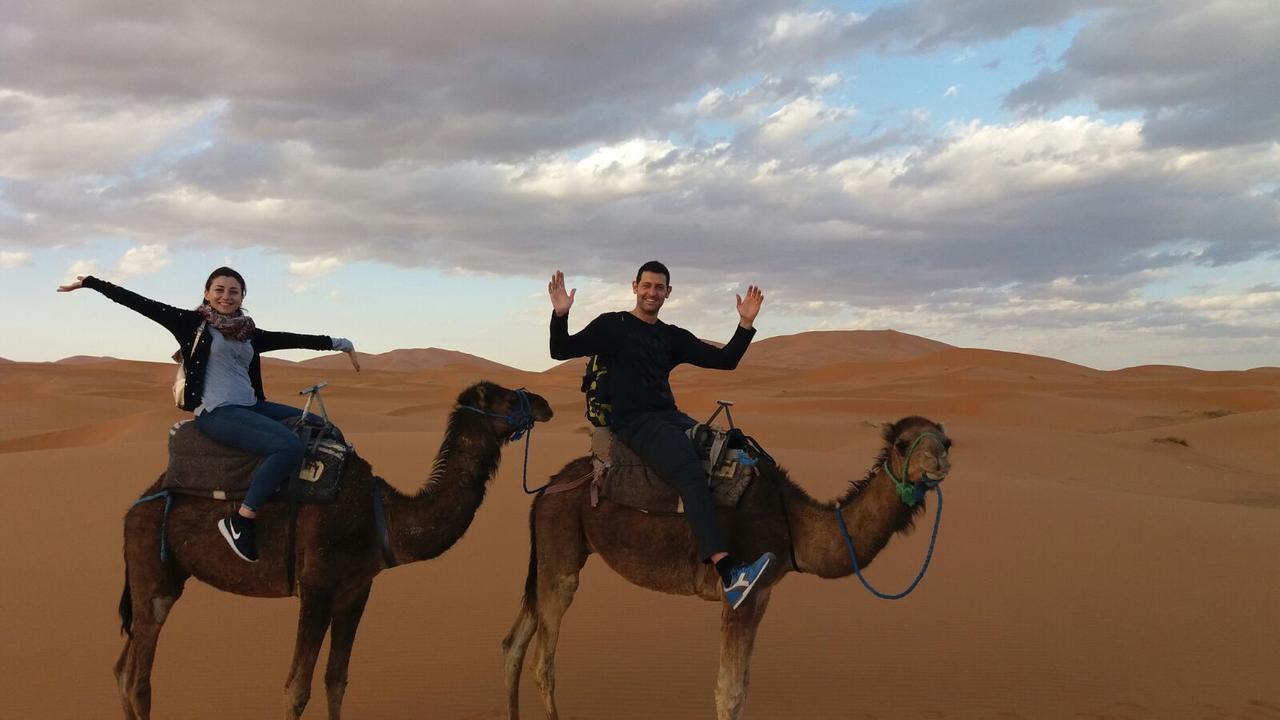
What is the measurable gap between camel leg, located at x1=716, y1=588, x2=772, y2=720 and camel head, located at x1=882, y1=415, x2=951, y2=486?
116 centimetres

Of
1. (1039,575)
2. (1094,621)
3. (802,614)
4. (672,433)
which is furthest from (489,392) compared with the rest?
(1039,575)

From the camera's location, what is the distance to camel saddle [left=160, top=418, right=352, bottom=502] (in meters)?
5.70

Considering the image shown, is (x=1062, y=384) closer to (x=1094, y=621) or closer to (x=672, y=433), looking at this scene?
(x=1094, y=621)

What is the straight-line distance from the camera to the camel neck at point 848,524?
18.2ft

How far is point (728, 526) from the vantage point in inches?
230

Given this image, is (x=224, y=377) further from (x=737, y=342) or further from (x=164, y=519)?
(x=737, y=342)

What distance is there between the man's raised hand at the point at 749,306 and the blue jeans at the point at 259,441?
3192 mm

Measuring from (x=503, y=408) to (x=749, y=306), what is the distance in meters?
2.00

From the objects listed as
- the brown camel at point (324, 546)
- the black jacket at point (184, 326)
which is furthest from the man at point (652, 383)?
the black jacket at point (184, 326)

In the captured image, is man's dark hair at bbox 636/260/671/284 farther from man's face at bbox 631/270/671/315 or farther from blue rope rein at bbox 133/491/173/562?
blue rope rein at bbox 133/491/173/562

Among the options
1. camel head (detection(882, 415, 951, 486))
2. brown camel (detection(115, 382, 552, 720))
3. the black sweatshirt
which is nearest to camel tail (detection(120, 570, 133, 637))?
brown camel (detection(115, 382, 552, 720))

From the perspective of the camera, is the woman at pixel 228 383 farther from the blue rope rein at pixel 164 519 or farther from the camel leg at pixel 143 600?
the camel leg at pixel 143 600

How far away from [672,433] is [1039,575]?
22.6 ft

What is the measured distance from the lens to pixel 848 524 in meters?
5.73
